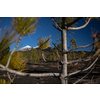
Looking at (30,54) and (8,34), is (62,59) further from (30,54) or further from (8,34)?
(30,54)

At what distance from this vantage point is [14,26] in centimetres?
55

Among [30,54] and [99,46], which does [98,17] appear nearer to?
[99,46]

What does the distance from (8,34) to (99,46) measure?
577mm

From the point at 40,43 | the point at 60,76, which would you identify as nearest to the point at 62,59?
the point at 60,76

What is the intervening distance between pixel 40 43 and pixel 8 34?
393 mm

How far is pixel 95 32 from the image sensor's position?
1.67 feet
